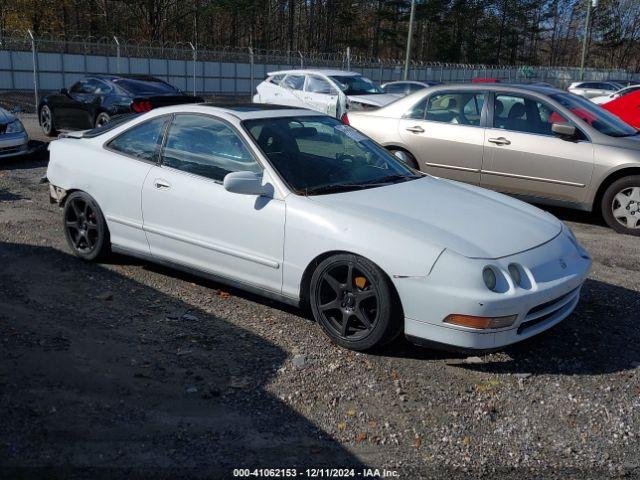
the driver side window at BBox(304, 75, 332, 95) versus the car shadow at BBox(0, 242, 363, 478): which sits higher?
the driver side window at BBox(304, 75, 332, 95)

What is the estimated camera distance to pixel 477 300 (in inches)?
145

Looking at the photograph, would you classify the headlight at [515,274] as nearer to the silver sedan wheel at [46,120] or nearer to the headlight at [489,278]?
the headlight at [489,278]

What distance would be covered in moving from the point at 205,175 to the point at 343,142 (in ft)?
3.85

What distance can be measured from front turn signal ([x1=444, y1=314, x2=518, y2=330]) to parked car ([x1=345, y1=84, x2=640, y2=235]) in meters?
4.41

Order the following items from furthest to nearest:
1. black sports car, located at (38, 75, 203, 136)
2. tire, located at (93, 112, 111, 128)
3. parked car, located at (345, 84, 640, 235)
A: tire, located at (93, 112, 111, 128)
black sports car, located at (38, 75, 203, 136)
parked car, located at (345, 84, 640, 235)

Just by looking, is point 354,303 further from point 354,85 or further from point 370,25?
point 370,25

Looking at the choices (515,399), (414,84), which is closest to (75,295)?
(515,399)

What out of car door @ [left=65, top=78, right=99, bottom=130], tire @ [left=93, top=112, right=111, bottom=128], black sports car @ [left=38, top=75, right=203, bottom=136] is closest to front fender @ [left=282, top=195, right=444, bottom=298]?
black sports car @ [left=38, top=75, right=203, bottom=136]

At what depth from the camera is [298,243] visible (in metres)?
4.28

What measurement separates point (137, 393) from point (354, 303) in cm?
137

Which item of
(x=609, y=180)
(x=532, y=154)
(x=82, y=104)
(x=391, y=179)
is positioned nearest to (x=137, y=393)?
(x=391, y=179)

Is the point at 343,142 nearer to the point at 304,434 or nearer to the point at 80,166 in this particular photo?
the point at 80,166

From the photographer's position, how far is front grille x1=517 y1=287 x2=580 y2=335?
12.8ft

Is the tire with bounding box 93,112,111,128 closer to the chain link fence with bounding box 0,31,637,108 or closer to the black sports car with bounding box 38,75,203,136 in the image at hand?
the black sports car with bounding box 38,75,203,136
